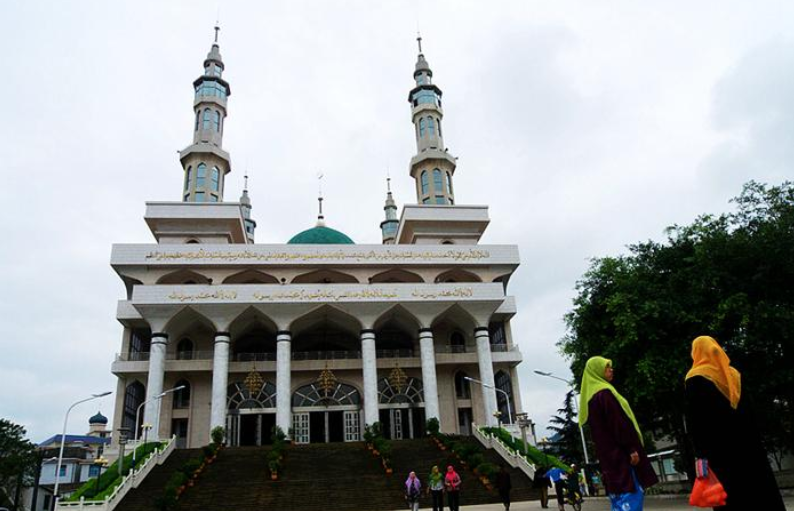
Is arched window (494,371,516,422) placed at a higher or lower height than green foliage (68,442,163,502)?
higher

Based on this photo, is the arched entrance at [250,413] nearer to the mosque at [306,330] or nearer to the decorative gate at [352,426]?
the mosque at [306,330]

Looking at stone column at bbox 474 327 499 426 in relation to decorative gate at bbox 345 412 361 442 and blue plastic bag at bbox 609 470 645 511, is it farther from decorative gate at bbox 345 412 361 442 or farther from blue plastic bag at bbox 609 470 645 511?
blue plastic bag at bbox 609 470 645 511

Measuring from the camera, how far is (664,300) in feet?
55.6

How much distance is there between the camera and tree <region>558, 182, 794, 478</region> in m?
15.7

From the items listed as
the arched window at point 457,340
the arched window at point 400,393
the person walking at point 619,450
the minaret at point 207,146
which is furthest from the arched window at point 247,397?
the person walking at point 619,450

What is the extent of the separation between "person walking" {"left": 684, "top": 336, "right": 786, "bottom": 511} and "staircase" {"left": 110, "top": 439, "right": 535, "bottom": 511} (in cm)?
1589

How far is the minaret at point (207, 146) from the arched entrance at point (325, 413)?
13463mm

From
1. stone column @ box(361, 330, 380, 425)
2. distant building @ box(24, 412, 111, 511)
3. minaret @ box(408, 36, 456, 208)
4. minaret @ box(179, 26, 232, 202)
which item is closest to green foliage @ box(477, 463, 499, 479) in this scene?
stone column @ box(361, 330, 380, 425)

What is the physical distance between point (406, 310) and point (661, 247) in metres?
15.2

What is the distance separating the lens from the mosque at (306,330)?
30469 mm

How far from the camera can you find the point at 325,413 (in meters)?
32.6

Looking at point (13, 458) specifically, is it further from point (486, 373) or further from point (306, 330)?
point (486, 373)

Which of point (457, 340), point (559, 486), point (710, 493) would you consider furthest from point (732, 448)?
point (457, 340)

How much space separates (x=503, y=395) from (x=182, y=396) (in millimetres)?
17254
